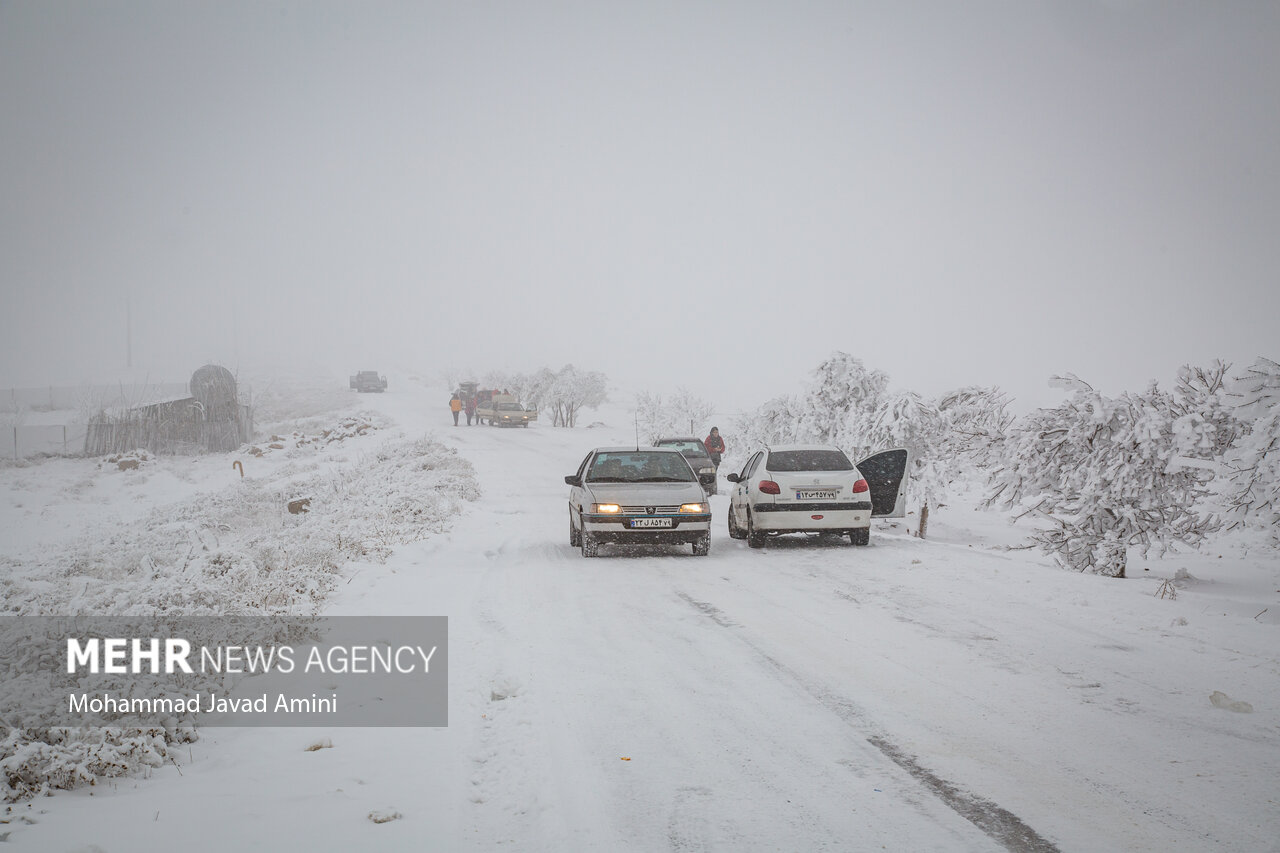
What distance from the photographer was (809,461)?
495 inches

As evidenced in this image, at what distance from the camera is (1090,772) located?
12.7ft

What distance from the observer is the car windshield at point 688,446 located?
2169 cm

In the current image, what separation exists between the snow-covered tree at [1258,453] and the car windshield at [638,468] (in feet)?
23.3

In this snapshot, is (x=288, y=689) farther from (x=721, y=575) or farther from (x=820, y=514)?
(x=820, y=514)

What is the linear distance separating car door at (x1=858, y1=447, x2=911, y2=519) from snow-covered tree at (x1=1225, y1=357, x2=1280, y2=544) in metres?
5.91

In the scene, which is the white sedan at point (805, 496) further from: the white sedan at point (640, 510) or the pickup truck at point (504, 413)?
the pickup truck at point (504, 413)

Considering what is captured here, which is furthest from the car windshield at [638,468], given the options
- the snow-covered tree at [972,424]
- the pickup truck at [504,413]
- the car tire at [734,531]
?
the pickup truck at [504,413]

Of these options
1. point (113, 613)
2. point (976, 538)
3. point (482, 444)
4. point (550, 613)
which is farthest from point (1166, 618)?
point (482, 444)

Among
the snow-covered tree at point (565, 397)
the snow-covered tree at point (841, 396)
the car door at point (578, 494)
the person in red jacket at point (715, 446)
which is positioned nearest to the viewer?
the car door at point (578, 494)

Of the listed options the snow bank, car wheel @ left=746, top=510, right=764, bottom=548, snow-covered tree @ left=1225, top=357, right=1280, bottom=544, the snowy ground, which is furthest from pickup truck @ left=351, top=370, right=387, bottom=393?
snow-covered tree @ left=1225, top=357, right=1280, bottom=544

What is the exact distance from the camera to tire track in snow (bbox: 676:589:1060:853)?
3.16 m

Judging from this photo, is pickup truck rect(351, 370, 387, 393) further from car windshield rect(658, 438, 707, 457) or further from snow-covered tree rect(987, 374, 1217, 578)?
snow-covered tree rect(987, 374, 1217, 578)

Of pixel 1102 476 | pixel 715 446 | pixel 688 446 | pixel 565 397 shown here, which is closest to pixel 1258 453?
pixel 1102 476

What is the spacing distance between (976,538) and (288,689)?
18.2m
